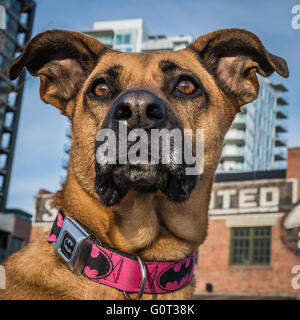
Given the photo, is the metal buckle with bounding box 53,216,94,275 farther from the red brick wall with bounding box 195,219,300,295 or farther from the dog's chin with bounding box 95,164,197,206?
the red brick wall with bounding box 195,219,300,295

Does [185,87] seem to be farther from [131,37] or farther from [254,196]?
[131,37]

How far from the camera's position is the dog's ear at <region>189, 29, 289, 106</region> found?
158 inches

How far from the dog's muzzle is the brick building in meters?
21.4

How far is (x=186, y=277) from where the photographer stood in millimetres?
3332

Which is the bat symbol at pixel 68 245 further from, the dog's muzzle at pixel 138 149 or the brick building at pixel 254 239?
the brick building at pixel 254 239

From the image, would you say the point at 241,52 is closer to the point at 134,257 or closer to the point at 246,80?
the point at 246,80

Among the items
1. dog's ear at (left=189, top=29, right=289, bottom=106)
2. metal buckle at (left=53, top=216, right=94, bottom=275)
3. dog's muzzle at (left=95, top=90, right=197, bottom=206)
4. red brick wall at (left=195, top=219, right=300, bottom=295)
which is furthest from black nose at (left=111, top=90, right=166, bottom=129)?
red brick wall at (left=195, top=219, right=300, bottom=295)

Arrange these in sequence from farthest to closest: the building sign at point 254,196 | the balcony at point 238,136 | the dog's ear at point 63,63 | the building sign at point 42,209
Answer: the balcony at point 238,136, the building sign at point 42,209, the building sign at point 254,196, the dog's ear at point 63,63

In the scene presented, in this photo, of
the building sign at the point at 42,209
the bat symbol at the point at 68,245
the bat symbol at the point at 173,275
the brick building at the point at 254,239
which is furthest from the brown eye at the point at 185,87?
the building sign at the point at 42,209

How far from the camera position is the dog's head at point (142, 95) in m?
2.90

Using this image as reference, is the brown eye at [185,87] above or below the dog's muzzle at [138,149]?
above

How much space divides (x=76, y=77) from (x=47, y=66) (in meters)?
0.26

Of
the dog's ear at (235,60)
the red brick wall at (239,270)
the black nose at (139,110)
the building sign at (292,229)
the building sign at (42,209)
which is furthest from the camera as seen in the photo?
the building sign at (42,209)

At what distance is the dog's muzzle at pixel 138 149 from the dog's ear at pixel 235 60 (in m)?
Answer: 1.29
